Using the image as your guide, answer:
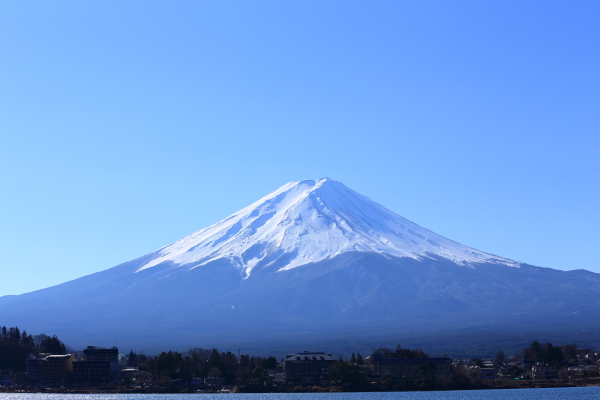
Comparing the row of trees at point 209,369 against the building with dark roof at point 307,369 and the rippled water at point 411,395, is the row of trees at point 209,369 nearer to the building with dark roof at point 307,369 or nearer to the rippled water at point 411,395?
the building with dark roof at point 307,369

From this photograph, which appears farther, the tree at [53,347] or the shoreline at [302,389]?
the tree at [53,347]

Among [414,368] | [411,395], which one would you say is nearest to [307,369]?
[414,368]

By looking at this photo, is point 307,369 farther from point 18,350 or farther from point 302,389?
point 18,350

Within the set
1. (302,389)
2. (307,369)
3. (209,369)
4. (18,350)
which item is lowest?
(302,389)

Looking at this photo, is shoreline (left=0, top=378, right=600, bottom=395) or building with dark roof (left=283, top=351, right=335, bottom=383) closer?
shoreline (left=0, top=378, right=600, bottom=395)

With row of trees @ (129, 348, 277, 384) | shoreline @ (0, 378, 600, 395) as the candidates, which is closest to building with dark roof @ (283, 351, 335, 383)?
row of trees @ (129, 348, 277, 384)

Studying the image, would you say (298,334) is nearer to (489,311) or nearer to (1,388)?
(489,311)

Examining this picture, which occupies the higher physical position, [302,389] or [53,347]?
[53,347]

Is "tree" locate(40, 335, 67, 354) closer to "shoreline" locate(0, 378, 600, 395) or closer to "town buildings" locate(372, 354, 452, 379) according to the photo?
"shoreline" locate(0, 378, 600, 395)

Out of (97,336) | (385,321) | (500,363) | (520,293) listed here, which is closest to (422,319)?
(385,321)

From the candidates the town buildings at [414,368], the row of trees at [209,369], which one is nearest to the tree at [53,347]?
the row of trees at [209,369]

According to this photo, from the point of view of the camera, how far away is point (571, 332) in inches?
5950

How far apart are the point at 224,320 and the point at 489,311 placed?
5264 centimetres

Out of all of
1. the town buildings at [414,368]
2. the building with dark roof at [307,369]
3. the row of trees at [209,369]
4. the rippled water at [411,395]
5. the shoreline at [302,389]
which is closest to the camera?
the rippled water at [411,395]
